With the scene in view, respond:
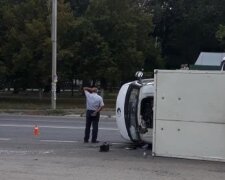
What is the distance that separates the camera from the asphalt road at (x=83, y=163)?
11317 mm

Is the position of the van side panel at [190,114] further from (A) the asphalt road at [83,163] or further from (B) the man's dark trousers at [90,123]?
(B) the man's dark trousers at [90,123]

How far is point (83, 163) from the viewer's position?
12.9m

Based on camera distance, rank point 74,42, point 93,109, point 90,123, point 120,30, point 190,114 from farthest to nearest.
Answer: point 120,30, point 74,42, point 90,123, point 93,109, point 190,114

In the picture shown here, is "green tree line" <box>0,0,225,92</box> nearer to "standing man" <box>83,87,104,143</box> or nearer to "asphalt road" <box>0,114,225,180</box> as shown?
"asphalt road" <box>0,114,225,180</box>

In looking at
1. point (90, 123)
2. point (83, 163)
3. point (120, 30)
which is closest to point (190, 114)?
point (83, 163)

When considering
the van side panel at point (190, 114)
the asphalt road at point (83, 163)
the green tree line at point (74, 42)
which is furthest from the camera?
the green tree line at point (74, 42)

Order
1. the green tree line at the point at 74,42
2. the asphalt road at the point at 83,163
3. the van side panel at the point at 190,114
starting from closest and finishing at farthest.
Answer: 1. the asphalt road at the point at 83,163
2. the van side panel at the point at 190,114
3. the green tree line at the point at 74,42

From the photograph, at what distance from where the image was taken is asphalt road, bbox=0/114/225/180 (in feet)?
37.1

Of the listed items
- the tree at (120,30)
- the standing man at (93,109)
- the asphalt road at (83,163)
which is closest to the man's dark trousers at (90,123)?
the standing man at (93,109)

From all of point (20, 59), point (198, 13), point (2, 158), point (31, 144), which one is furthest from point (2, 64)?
point (2, 158)

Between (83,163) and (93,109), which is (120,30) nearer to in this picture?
(93,109)

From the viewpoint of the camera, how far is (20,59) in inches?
1532

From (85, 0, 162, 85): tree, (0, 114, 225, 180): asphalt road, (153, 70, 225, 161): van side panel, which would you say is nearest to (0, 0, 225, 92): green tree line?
(85, 0, 162, 85): tree

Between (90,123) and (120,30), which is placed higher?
(120,30)
